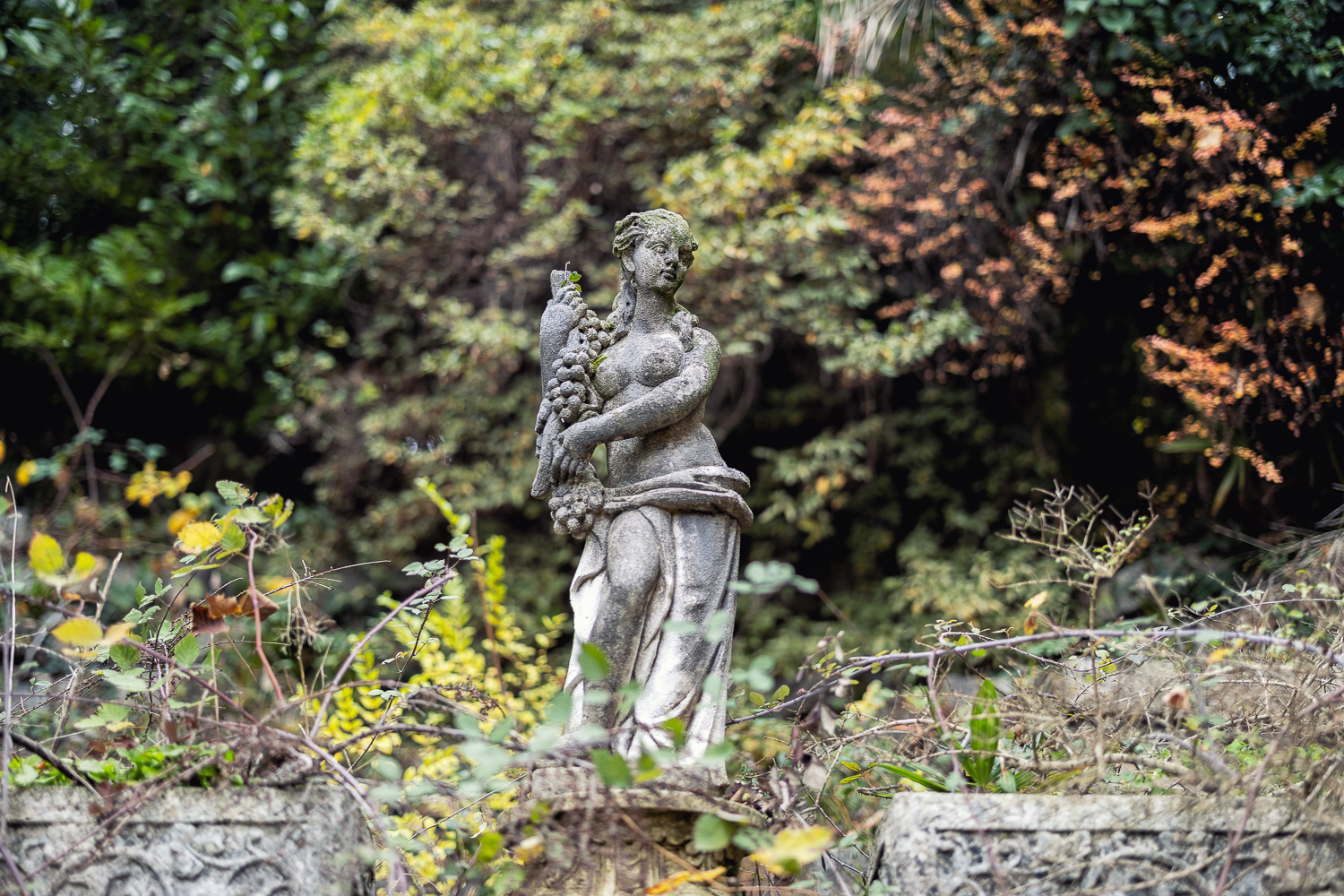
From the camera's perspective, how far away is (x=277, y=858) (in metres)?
2.52

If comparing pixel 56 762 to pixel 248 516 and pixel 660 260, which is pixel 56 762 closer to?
pixel 248 516

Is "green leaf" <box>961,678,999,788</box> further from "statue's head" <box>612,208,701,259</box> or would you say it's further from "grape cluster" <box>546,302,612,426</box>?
"statue's head" <box>612,208,701,259</box>

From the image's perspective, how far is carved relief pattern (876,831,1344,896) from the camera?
8.28 ft

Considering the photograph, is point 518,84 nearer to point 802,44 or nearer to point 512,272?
Answer: point 512,272

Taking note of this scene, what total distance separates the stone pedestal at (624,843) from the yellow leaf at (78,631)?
1.11m

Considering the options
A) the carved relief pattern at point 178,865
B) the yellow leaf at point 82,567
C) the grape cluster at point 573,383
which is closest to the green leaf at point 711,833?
the carved relief pattern at point 178,865

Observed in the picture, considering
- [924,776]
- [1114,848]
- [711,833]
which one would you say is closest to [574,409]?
[711,833]

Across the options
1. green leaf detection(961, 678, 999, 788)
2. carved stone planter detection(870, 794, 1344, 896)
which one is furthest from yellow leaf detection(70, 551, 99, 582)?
green leaf detection(961, 678, 999, 788)

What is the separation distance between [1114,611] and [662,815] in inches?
162

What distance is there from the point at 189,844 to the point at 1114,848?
7.31 ft

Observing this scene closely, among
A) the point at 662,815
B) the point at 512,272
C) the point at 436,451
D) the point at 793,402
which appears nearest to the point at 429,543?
the point at 436,451

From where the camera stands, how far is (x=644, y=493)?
10.9 ft

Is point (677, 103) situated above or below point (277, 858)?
above

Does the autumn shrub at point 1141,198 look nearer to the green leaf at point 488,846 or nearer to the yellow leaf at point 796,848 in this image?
the yellow leaf at point 796,848
